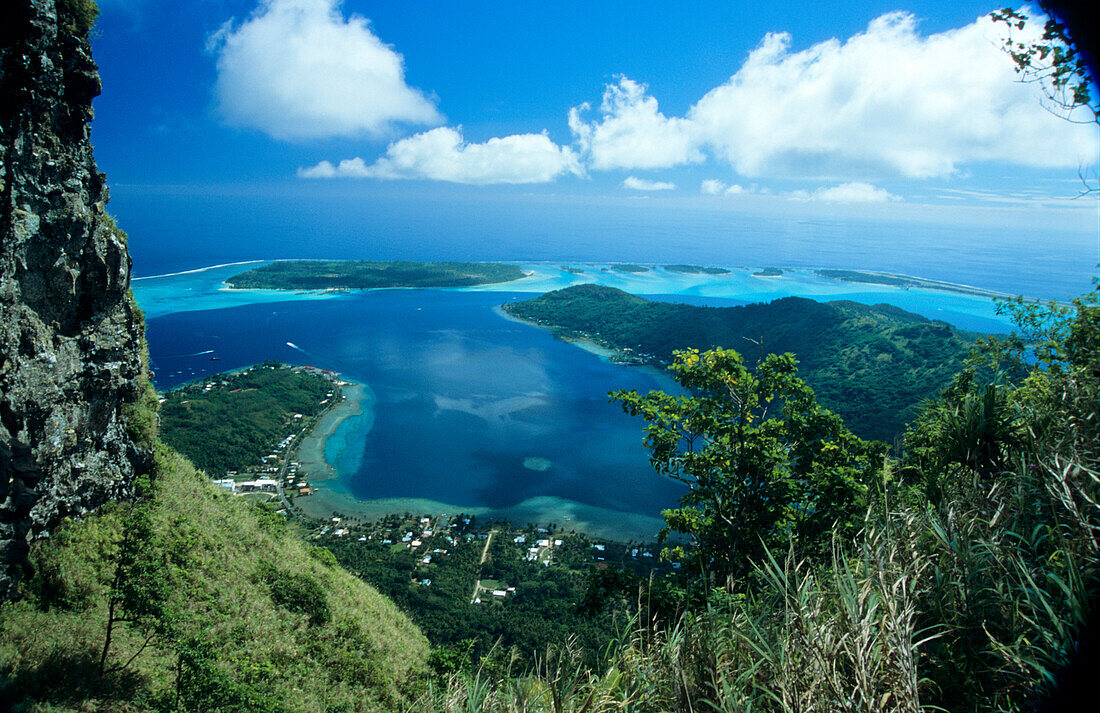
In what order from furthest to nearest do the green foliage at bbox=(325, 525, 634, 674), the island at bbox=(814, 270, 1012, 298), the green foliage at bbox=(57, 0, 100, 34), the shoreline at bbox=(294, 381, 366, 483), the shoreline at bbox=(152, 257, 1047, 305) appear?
the shoreline at bbox=(152, 257, 1047, 305), the island at bbox=(814, 270, 1012, 298), the shoreline at bbox=(294, 381, 366, 483), the green foliage at bbox=(325, 525, 634, 674), the green foliage at bbox=(57, 0, 100, 34)

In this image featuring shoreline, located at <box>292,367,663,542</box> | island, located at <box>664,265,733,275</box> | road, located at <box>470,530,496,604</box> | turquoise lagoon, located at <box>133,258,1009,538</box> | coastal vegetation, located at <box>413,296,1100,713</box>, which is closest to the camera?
coastal vegetation, located at <box>413,296,1100,713</box>

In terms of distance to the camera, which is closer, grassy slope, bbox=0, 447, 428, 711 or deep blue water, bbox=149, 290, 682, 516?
grassy slope, bbox=0, 447, 428, 711

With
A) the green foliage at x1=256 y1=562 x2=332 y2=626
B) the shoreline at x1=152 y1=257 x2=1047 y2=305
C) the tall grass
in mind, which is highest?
the shoreline at x1=152 y1=257 x2=1047 y2=305


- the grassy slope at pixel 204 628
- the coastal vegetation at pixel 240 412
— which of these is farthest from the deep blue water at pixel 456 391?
the grassy slope at pixel 204 628

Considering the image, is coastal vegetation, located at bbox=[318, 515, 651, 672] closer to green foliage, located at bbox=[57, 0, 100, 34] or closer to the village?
the village

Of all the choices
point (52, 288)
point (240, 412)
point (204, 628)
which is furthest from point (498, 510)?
point (52, 288)

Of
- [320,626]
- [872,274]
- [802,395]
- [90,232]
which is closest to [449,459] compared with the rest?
[320,626]

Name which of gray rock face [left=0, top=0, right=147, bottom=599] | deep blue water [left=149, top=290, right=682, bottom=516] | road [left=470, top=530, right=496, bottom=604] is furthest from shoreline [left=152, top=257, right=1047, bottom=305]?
gray rock face [left=0, top=0, right=147, bottom=599]
